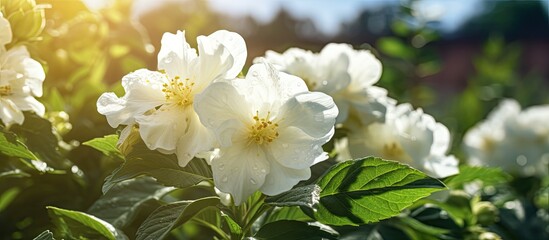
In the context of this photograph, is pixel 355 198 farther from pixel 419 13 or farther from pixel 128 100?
pixel 419 13

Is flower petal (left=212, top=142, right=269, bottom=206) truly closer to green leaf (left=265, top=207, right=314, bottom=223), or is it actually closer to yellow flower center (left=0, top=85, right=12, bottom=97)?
green leaf (left=265, top=207, right=314, bottom=223)

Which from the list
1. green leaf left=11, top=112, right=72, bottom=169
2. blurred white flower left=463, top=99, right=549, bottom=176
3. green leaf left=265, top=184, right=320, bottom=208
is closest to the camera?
green leaf left=265, top=184, right=320, bottom=208

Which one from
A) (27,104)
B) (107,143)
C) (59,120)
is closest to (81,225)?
(107,143)

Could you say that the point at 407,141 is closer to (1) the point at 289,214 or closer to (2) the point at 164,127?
(1) the point at 289,214

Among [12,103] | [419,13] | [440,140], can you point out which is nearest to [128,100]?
[12,103]

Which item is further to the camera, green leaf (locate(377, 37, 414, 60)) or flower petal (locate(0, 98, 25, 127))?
green leaf (locate(377, 37, 414, 60))

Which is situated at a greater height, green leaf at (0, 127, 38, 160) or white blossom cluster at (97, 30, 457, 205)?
white blossom cluster at (97, 30, 457, 205)

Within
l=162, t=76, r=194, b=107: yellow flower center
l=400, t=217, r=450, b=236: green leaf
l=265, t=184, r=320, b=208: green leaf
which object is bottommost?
l=400, t=217, r=450, b=236: green leaf

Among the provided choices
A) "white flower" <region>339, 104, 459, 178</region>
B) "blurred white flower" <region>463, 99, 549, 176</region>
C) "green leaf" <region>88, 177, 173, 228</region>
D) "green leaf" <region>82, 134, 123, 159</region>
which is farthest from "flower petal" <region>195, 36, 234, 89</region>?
"blurred white flower" <region>463, 99, 549, 176</region>
